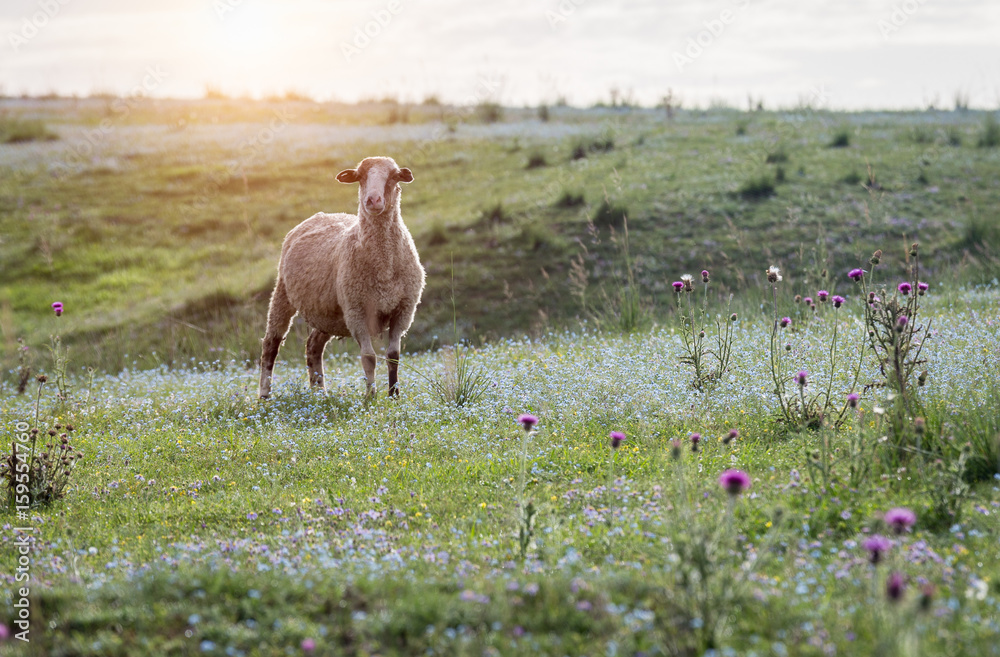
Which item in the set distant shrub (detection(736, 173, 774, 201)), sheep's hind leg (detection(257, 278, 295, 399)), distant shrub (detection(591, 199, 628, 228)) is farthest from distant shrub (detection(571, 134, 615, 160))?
sheep's hind leg (detection(257, 278, 295, 399))

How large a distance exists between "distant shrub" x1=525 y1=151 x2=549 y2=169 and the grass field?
412cm

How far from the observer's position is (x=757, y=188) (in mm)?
16719

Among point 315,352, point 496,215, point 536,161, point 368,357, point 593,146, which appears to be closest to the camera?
point 368,357

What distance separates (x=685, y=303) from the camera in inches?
508

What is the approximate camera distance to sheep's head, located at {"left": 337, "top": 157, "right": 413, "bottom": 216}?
306 inches

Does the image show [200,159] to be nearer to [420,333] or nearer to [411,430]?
[420,333]

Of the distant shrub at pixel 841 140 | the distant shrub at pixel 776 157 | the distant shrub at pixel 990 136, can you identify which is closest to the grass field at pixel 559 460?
the distant shrub at pixel 776 157

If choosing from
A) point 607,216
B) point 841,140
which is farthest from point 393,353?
point 841,140

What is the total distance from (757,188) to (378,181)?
1110cm

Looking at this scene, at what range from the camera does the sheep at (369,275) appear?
26.7ft

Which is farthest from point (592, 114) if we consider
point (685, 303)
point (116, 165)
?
point (685, 303)

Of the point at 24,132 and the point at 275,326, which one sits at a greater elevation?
the point at 24,132

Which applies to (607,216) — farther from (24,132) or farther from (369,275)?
(24,132)

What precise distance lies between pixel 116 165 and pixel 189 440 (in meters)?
21.9
